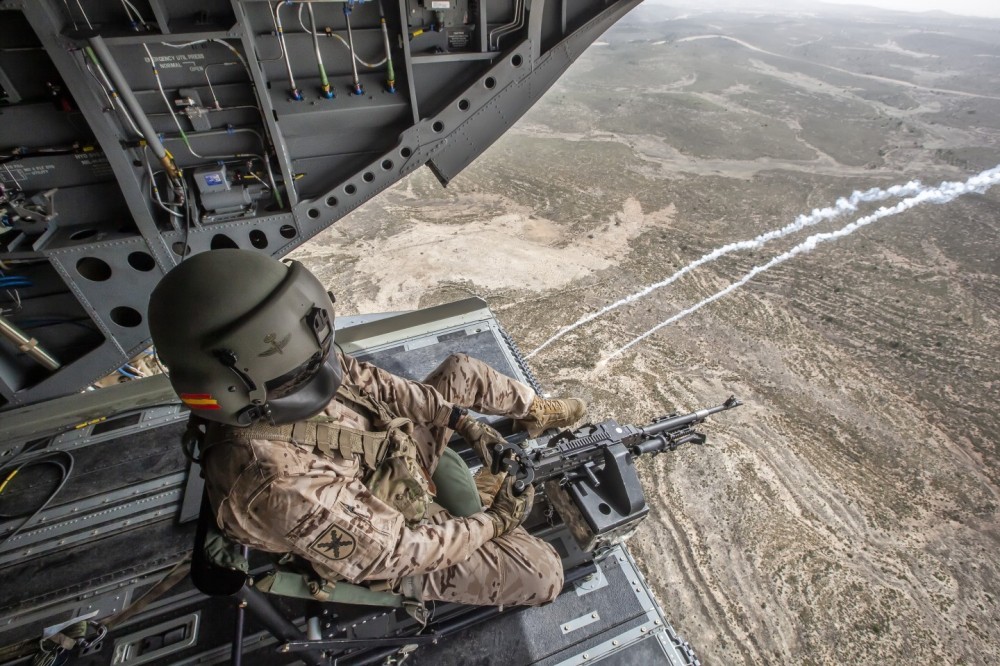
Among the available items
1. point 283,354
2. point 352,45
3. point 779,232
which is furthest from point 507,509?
point 779,232

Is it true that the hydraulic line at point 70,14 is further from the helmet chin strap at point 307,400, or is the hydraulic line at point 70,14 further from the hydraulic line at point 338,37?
the helmet chin strap at point 307,400

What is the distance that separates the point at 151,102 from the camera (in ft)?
12.1

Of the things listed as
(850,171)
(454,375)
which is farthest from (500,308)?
(850,171)

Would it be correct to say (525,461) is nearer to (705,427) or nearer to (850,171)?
(705,427)

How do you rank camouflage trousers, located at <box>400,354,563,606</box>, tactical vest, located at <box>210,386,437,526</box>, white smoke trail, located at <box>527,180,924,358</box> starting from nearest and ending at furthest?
1. tactical vest, located at <box>210,386,437,526</box>
2. camouflage trousers, located at <box>400,354,563,606</box>
3. white smoke trail, located at <box>527,180,924,358</box>

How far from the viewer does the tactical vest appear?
6.30 feet

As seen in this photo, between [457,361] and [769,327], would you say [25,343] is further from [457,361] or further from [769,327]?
[769,327]

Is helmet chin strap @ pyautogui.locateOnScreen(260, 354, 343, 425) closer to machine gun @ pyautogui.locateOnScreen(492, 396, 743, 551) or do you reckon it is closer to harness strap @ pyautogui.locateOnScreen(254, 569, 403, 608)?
harness strap @ pyautogui.locateOnScreen(254, 569, 403, 608)

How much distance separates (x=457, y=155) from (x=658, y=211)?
779 cm

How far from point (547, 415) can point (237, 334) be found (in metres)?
2.24

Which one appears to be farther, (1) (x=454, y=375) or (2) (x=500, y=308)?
(2) (x=500, y=308)

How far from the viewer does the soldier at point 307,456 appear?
5.41 feet

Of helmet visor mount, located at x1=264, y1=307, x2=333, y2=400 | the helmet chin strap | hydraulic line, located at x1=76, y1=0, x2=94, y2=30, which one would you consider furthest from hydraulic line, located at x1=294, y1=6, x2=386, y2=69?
the helmet chin strap

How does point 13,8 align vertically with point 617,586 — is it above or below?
above
